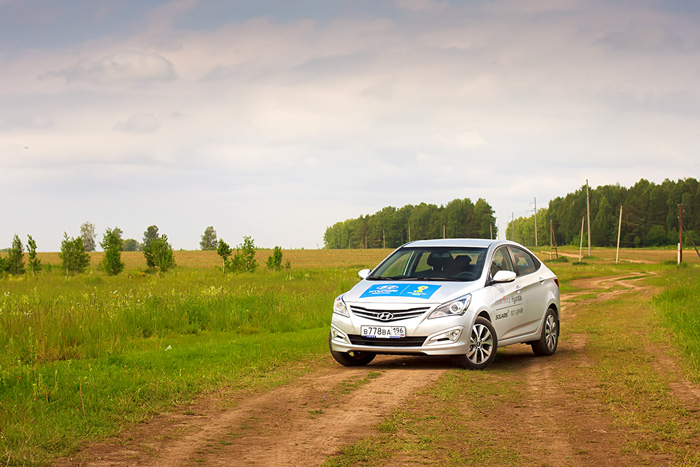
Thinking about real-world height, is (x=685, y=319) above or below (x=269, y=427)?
above

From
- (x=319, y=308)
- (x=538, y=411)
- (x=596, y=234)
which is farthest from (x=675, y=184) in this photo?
(x=538, y=411)

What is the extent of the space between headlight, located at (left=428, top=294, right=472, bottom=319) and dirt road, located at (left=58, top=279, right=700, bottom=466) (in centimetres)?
81

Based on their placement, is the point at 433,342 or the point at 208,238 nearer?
the point at 433,342

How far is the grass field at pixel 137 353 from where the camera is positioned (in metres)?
7.10

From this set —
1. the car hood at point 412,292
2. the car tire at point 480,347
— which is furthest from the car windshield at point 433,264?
the car tire at point 480,347

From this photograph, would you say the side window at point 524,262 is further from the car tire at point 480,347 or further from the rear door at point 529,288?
the car tire at point 480,347

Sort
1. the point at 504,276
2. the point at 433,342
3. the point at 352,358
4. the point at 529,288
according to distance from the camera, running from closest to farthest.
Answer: the point at 433,342 → the point at 504,276 → the point at 352,358 → the point at 529,288

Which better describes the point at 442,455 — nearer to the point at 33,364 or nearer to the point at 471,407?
the point at 471,407

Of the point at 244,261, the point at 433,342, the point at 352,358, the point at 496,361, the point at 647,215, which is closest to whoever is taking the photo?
the point at 433,342

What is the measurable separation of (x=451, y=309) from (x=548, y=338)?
3091 millimetres

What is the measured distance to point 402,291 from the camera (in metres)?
10.0

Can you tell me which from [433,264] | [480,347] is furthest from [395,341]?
[433,264]

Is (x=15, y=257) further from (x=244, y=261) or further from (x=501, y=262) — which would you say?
(x=501, y=262)

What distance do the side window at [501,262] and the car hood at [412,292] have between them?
75 cm
